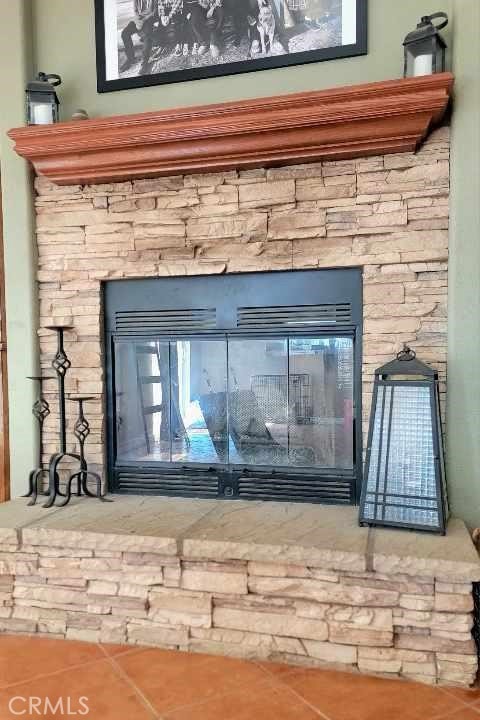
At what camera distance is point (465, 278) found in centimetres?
189

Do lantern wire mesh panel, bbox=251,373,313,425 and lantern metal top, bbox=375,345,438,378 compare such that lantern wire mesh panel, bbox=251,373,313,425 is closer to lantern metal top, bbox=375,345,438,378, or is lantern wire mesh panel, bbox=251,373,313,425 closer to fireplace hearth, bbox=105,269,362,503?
→ fireplace hearth, bbox=105,269,362,503

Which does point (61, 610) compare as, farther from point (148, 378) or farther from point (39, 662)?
point (148, 378)

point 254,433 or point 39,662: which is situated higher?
point 254,433

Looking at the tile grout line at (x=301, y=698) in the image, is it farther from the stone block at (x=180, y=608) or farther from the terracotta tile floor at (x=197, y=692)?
the stone block at (x=180, y=608)

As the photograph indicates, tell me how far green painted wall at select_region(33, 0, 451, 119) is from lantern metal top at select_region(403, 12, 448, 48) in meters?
0.09

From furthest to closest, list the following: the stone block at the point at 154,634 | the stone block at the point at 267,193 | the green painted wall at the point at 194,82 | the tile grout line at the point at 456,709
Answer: the stone block at the point at 267,193 < the green painted wall at the point at 194,82 < the stone block at the point at 154,634 < the tile grout line at the point at 456,709

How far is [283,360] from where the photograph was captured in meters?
2.22

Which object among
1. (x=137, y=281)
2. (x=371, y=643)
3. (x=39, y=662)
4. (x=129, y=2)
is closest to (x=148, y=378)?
(x=137, y=281)

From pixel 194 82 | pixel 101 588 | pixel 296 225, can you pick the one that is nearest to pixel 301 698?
pixel 101 588

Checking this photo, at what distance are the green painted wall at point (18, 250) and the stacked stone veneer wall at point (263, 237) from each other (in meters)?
0.06

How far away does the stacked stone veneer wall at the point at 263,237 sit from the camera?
2.00 meters

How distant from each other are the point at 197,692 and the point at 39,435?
4.05 ft

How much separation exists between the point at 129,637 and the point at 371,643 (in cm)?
77

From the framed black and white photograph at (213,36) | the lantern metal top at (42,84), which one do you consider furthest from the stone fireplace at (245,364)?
the framed black and white photograph at (213,36)
